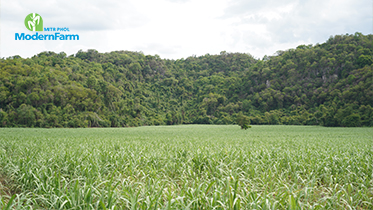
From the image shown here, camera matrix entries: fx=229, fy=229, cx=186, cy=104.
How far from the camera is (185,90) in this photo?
111062 millimetres

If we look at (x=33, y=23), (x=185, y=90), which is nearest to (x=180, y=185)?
(x=33, y=23)

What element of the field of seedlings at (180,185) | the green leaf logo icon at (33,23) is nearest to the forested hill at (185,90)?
the green leaf logo icon at (33,23)

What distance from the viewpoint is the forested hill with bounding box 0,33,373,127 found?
5012cm

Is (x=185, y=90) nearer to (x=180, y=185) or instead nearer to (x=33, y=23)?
(x=33, y=23)

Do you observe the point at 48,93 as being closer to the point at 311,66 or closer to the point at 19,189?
the point at 19,189

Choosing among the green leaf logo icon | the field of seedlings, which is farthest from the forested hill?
the field of seedlings

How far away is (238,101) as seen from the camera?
3605 inches

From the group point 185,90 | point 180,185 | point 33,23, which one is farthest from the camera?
point 185,90

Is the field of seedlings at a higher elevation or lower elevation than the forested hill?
lower

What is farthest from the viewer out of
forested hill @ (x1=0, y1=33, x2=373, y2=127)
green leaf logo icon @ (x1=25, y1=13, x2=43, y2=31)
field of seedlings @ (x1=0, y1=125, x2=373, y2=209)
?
forested hill @ (x1=0, y1=33, x2=373, y2=127)

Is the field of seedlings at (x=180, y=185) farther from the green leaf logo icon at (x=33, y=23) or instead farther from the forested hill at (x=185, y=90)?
the forested hill at (x=185, y=90)

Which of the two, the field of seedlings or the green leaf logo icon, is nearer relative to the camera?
the field of seedlings

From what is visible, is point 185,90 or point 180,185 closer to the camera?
point 180,185

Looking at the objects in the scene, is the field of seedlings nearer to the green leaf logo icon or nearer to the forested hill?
the green leaf logo icon
